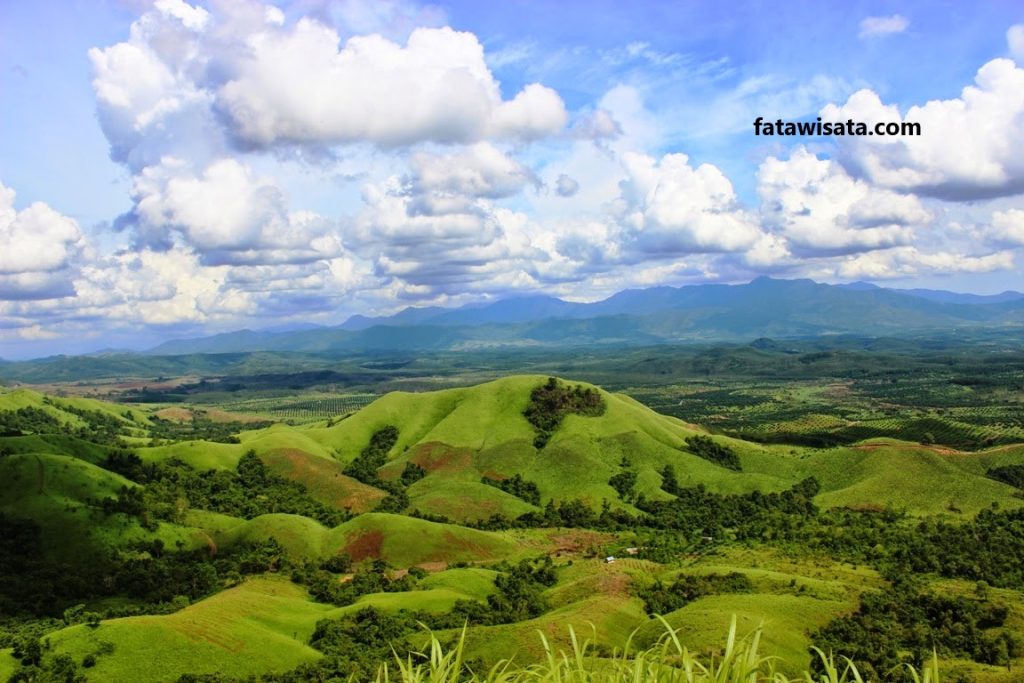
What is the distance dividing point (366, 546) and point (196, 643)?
3908 centimetres

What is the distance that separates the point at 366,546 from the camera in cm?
10075

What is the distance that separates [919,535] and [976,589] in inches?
899

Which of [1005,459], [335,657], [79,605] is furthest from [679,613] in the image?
[1005,459]

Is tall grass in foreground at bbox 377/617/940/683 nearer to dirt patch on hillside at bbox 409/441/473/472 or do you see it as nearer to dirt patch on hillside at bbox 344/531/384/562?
dirt patch on hillside at bbox 344/531/384/562

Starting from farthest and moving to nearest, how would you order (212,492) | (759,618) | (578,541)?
(212,492) → (578,541) → (759,618)

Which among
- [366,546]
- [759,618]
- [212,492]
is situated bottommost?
[366,546]

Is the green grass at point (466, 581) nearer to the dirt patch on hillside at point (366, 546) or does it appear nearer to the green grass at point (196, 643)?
the dirt patch on hillside at point (366, 546)

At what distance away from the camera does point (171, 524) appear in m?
106

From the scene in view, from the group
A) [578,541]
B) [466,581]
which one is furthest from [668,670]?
[578,541]

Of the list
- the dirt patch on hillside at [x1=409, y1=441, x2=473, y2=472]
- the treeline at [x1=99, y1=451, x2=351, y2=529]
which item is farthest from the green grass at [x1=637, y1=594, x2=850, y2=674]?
the dirt patch on hillside at [x1=409, y1=441, x2=473, y2=472]

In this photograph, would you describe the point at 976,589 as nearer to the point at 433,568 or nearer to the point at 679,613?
the point at 679,613

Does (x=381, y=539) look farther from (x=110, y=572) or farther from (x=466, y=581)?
(x=110, y=572)

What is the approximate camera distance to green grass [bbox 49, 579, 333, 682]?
58250 mm

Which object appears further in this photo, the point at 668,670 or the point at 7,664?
the point at 7,664
